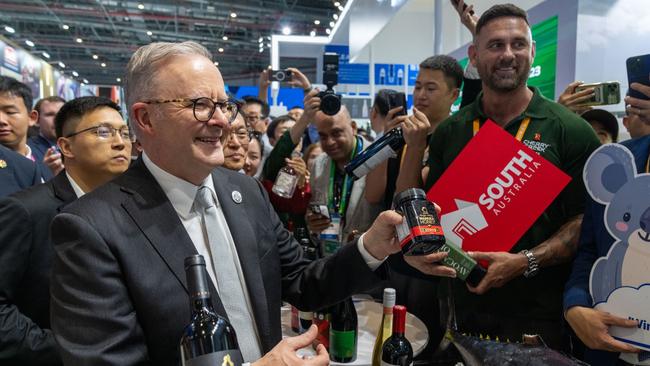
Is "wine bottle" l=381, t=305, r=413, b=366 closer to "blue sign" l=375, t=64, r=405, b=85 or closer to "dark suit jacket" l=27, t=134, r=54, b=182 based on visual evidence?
"dark suit jacket" l=27, t=134, r=54, b=182

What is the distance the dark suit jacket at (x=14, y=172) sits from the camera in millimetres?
2918

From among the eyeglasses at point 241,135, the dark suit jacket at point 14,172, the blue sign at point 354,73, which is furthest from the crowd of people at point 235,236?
the blue sign at point 354,73

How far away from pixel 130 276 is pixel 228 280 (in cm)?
27

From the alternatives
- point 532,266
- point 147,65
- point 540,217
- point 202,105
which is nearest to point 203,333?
point 202,105

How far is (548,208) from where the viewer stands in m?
1.79

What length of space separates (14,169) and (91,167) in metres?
1.16

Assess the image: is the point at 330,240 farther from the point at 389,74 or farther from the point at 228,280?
the point at 389,74

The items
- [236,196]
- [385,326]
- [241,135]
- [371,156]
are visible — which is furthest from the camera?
[241,135]

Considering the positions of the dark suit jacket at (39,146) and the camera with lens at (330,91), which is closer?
the camera with lens at (330,91)

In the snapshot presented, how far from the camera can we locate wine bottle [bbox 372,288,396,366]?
1.46 metres

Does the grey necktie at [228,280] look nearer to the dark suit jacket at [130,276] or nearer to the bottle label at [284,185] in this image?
the dark suit jacket at [130,276]

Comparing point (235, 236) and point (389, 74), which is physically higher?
point (389, 74)

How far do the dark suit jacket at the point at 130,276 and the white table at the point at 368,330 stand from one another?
387mm

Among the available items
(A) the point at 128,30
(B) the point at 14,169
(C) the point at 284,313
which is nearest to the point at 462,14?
(C) the point at 284,313
